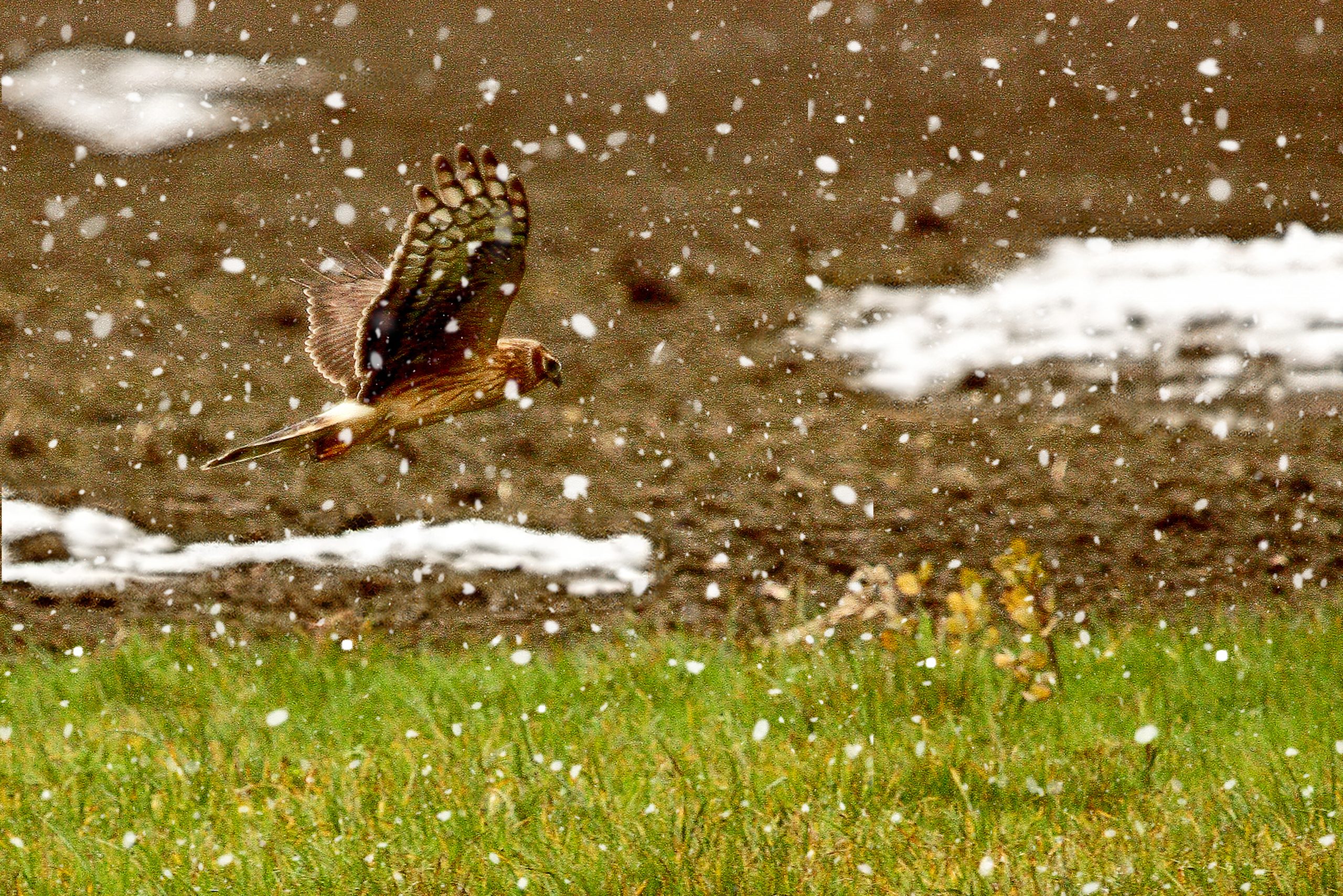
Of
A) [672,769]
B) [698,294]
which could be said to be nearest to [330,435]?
[672,769]

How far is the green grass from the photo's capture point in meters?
2.56

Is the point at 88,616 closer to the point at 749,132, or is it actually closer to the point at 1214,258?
the point at 749,132

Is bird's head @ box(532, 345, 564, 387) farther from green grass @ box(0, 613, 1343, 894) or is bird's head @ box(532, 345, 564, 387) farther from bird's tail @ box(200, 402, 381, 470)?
green grass @ box(0, 613, 1343, 894)

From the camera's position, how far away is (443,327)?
255 cm

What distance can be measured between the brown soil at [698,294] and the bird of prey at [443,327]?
1.83 m

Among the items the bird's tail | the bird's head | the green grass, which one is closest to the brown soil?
the green grass

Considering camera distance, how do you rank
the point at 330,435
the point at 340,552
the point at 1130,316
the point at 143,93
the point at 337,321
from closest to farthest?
1. the point at 330,435
2. the point at 337,321
3. the point at 340,552
4. the point at 1130,316
5. the point at 143,93

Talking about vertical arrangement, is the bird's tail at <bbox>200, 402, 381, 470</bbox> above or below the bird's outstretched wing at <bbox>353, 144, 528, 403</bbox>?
below

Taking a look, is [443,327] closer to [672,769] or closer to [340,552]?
[672,769]

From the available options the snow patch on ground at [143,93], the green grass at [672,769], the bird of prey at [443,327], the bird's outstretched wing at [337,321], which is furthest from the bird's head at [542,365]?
the snow patch on ground at [143,93]

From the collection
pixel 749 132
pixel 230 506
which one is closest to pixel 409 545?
pixel 230 506

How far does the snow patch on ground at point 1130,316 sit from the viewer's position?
5551mm

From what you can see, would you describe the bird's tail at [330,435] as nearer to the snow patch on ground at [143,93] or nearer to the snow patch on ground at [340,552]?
the snow patch on ground at [340,552]

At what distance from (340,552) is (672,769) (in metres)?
1.94
